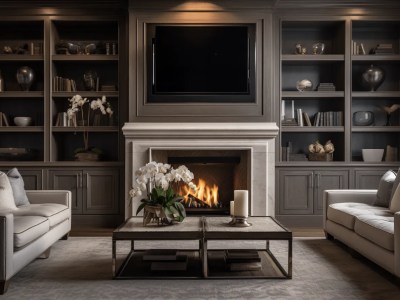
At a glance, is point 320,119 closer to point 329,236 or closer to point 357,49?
point 357,49

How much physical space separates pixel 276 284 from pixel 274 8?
150 inches

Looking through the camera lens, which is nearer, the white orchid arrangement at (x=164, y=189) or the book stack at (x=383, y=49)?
the white orchid arrangement at (x=164, y=189)

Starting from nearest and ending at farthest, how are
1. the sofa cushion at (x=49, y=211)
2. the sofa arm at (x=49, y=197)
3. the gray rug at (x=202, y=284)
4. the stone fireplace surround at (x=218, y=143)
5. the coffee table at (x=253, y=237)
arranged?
the gray rug at (x=202, y=284) → the coffee table at (x=253, y=237) → the sofa cushion at (x=49, y=211) → the sofa arm at (x=49, y=197) → the stone fireplace surround at (x=218, y=143)

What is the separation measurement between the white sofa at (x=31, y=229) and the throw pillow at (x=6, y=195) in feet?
0.22

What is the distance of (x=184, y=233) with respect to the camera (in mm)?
3580

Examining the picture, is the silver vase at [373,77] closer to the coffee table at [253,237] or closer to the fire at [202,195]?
the fire at [202,195]

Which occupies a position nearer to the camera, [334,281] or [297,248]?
[334,281]

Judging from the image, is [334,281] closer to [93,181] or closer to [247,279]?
[247,279]

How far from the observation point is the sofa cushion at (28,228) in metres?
3.45

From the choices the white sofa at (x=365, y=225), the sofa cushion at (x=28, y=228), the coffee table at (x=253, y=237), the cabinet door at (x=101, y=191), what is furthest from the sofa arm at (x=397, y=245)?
the cabinet door at (x=101, y=191)

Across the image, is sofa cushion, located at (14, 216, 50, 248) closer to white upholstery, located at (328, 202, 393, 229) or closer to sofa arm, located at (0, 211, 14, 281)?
sofa arm, located at (0, 211, 14, 281)

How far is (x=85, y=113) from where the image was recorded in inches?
263

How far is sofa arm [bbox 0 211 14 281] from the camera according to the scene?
3244 mm

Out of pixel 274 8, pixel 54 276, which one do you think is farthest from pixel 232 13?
pixel 54 276
